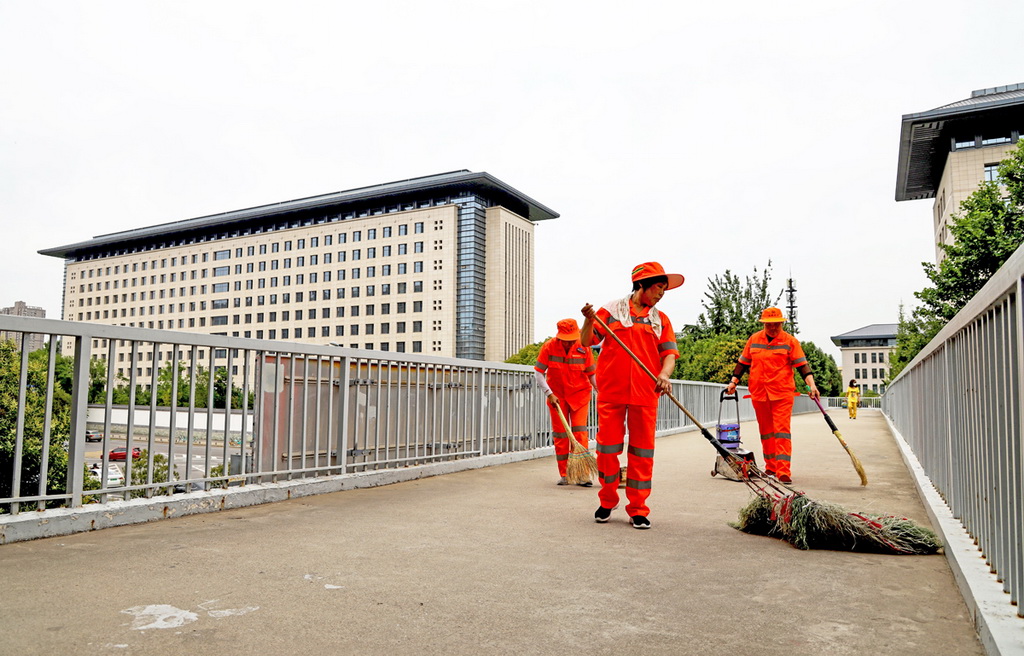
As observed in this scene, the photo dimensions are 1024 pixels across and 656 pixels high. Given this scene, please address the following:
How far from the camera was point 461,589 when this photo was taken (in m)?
3.62

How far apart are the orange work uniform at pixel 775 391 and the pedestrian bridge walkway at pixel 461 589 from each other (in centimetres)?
229

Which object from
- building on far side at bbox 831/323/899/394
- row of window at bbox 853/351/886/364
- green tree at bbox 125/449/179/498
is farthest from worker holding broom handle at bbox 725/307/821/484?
row of window at bbox 853/351/886/364

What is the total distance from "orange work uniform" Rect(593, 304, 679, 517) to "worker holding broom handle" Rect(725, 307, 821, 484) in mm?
3165

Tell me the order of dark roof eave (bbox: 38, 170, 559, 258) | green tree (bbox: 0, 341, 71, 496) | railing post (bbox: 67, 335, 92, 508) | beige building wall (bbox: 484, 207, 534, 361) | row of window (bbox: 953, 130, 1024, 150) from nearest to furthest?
railing post (bbox: 67, 335, 92, 508) → green tree (bbox: 0, 341, 71, 496) → row of window (bbox: 953, 130, 1024, 150) → dark roof eave (bbox: 38, 170, 559, 258) → beige building wall (bbox: 484, 207, 534, 361)

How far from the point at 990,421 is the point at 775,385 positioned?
5126 millimetres

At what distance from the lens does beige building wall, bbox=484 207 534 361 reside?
99812 millimetres

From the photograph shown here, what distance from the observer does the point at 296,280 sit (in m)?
111

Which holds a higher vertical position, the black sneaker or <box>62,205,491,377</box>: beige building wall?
<box>62,205,491,377</box>: beige building wall

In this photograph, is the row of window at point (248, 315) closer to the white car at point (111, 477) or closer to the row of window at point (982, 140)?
the row of window at point (982, 140)

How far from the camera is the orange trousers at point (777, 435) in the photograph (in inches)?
326

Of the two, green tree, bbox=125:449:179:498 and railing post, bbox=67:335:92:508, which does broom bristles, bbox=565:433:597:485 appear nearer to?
green tree, bbox=125:449:179:498

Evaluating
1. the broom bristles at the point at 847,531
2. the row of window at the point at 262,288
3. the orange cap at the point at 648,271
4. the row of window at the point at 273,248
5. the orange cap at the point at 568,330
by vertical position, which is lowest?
the broom bristles at the point at 847,531

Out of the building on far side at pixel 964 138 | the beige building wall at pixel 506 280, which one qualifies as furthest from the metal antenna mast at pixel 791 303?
the beige building wall at pixel 506 280

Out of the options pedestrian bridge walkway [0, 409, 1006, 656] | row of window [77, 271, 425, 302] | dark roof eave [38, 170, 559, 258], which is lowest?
pedestrian bridge walkway [0, 409, 1006, 656]
